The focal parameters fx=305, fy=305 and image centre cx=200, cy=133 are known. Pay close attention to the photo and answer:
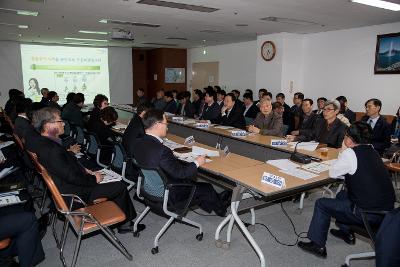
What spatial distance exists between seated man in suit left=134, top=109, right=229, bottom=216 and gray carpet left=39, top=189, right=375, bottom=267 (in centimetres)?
39

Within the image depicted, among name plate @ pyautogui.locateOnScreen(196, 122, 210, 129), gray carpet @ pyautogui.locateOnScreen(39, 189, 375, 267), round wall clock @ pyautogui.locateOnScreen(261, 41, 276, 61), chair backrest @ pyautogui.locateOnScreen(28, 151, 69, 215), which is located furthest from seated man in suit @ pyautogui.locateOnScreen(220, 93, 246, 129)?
chair backrest @ pyautogui.locateOnScreen(28, 151, 69, 215)

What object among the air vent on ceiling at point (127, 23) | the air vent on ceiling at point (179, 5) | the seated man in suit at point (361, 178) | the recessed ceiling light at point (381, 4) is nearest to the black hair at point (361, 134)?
the seated man in suit at point (361, 178)

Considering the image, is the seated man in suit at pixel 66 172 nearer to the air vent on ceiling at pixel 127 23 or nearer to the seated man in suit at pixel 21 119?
the seated man in suit at pixel 21 119

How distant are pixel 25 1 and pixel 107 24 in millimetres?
2275

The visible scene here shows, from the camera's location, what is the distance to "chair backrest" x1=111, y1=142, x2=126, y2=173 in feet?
12.0

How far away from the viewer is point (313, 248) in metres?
2.71

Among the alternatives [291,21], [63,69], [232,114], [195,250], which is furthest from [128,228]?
[63,69]

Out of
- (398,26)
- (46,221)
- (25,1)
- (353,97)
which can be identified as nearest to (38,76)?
(25,1)

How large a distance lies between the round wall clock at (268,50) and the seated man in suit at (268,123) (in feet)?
12.3

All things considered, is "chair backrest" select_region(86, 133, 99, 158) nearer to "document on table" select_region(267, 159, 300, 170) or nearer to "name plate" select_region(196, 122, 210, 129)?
"name plate" select_region(196, 122, 210, 129)

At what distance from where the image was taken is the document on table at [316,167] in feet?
8.90

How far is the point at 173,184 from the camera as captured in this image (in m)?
2.43

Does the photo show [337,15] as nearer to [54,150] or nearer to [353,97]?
[353,97]

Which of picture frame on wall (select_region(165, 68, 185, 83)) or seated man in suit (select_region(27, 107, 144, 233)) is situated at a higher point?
picture frame on wall (select_region(165, 68, 185, 83))
